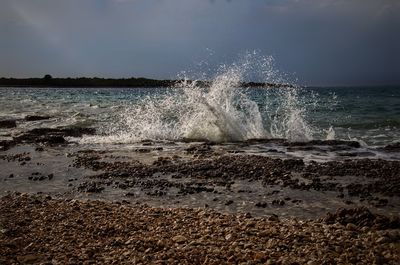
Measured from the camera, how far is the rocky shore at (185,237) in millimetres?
6328

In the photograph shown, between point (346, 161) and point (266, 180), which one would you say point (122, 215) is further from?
point (346, 161)

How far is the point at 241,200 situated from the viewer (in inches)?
404

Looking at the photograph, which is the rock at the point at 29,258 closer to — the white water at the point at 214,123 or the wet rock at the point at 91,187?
the wet rock at the point at 91,187

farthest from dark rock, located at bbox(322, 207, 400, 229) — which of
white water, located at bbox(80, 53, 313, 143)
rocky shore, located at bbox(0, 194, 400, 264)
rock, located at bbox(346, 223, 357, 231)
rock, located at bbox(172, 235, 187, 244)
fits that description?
white water, located at bbox(80, 53, 313, 143)

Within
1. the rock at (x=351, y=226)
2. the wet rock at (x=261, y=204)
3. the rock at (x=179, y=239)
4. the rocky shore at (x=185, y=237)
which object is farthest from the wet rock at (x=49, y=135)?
the rock at (x=351, y=226)

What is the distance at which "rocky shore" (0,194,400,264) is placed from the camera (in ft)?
20.8

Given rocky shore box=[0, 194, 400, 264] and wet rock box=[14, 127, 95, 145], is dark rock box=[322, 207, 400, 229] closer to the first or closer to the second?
rocky shore box=[0, 194, 400, 264]

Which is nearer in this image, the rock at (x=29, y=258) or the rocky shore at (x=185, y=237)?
the rocky shore at (x=185, y=237)

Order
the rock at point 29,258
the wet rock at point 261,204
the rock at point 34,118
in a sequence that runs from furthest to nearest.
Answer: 1. the rock at point 34,118
2. the wet rock at point 261,204
3. the rock at point 29,258

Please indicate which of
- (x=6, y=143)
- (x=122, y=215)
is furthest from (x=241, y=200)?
(x=6, y=143)

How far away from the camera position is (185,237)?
7.18 metres

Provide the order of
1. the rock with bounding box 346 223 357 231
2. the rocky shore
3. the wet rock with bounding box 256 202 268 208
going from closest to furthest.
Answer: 1. the rocky shore
2. the rock with bounding box 346 223 357 231
3. the wet rock with bounding box 256 202 268 208

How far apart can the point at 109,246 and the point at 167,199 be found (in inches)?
143

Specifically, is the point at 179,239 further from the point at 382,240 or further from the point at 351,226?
the point at 382,240
